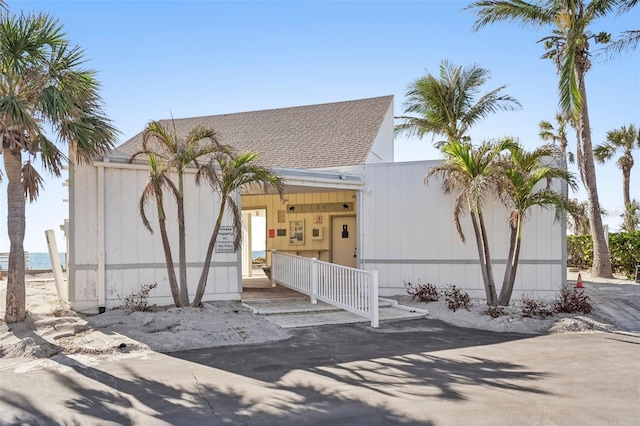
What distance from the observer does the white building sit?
9789mm

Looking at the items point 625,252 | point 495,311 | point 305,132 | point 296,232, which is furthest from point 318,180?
point 625,252

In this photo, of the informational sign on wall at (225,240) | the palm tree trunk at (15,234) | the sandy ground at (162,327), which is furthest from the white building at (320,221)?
the palm tree trunk at (15,234)

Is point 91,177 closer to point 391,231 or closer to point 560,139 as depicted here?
point 391,231

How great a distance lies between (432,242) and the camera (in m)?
12.3

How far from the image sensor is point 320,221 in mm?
15180

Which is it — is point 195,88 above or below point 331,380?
above

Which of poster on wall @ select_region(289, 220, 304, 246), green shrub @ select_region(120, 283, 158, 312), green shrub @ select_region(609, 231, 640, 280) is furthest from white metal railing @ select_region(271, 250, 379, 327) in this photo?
green shrub @ select_region(609, 231, 640, 280)

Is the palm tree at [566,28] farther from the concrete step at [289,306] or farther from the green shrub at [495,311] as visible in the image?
the concrete step at [289,306]

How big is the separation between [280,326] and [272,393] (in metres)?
3.75

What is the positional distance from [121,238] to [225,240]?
2213mm

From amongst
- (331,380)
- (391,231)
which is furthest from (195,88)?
(331,380)

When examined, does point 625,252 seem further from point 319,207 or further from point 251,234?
point 251,234

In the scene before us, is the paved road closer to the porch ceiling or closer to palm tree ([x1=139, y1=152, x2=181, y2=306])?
palm tree ([x1=139, y1=152, x2=181, y2=306])

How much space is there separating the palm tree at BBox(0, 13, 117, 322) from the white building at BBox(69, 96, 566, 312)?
1.28m
